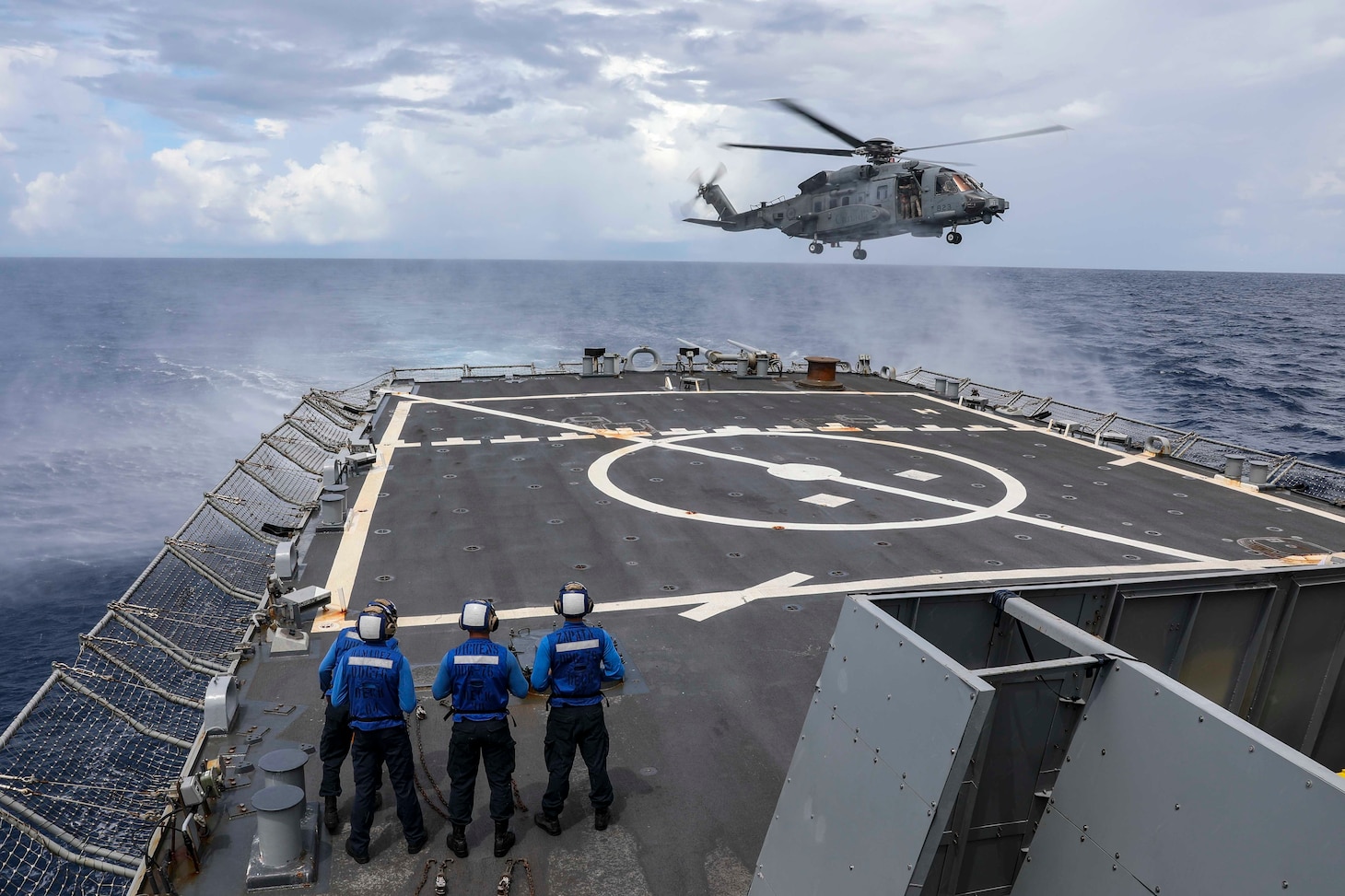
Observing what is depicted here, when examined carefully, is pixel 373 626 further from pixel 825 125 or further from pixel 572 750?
pixel 825 125

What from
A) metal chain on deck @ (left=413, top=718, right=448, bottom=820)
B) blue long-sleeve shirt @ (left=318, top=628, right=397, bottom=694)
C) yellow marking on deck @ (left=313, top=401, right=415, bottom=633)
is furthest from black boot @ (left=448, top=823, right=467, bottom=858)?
yellow marking on deck @ (left=313, top=401, right=415, bottom=633)

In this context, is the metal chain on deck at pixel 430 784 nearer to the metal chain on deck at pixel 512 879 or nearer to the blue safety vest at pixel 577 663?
the metal chain on deck at pixel 512 879

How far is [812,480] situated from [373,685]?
11.8m

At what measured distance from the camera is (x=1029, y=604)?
4930 mm

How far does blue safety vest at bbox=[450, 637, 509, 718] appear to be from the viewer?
6.16m

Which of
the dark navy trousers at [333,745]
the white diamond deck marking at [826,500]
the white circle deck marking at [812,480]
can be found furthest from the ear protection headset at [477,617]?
the white diamond deck marking at [826,500]

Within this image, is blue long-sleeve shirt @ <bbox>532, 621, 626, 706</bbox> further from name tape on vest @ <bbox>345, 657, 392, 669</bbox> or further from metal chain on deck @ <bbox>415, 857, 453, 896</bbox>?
metal chain on deck @ <bbox>415, 857, 453, 896</bbox>

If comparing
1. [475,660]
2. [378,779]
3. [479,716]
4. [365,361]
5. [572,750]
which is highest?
[475,660]

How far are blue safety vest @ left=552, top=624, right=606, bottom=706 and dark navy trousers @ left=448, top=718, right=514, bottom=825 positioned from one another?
1.65 ft

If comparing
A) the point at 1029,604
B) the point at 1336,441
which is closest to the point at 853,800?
the point at 1029,604

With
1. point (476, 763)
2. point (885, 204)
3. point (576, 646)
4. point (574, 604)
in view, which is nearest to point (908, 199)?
point (885, 204)

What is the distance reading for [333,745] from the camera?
655 centimetres

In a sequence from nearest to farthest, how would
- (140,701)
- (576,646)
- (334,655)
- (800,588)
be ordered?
1. (576,646)
2. (334,655)
3. (800,588)
4. (140,701)

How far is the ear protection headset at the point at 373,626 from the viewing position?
20.2ft
